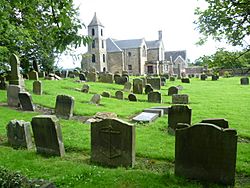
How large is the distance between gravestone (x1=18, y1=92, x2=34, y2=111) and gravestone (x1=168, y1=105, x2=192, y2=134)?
6792 millimetres

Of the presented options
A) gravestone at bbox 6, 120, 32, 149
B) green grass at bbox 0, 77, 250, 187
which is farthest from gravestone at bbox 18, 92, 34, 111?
gravestone at bbox 6, 120, 32, 149

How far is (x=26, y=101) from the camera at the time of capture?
40.9 feet

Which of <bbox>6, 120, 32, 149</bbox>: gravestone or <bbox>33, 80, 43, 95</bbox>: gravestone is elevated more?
<bbox>33, 80, 43, 95</bbox>: gravestone

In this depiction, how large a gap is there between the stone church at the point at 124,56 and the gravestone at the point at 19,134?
53290 millimetres

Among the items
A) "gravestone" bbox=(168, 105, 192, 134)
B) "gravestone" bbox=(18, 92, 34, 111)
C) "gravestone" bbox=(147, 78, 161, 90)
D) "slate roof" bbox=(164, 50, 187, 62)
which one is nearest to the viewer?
"gravestone" bbox=(168, 105, 192, 134)

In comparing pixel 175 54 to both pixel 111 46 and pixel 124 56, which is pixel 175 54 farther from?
pixel 111 46

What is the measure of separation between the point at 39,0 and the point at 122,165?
401 cm

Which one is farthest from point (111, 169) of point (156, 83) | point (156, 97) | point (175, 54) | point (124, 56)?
point (175, 54)

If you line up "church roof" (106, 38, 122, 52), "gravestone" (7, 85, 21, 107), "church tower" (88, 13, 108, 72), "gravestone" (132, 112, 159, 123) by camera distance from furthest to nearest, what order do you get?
"church roof" (106, 38, 122, 52), "church tower" (88, 13, 108, 72), "gravestone" (7, 85, 21, 107), "gravestone" (132, 112, 159, 123)

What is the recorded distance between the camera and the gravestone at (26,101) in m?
12.4

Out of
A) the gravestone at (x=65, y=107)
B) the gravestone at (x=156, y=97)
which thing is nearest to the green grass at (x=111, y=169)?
the gravestone at (x=65, y=107)

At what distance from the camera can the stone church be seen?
2397 inches

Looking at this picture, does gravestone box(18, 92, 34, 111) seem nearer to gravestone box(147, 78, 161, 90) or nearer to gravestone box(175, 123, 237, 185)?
gravestone box(175, 123, 237, 185)

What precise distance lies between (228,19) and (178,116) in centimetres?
379
